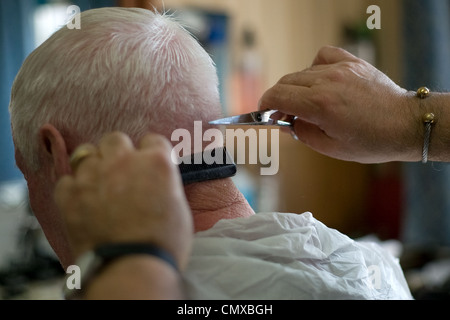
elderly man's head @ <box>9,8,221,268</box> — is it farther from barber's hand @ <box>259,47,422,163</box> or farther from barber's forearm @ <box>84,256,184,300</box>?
barber's forearm @ <box>84,256,184,300</box>

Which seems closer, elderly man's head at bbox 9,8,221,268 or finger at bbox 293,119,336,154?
elderly man's head at bbox 9,8,221,268

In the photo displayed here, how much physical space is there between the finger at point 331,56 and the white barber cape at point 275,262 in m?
0.33

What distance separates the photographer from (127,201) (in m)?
0.61

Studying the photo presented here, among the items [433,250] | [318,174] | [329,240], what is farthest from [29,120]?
[433,250]

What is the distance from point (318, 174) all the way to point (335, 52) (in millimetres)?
302

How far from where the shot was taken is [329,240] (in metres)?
0.88

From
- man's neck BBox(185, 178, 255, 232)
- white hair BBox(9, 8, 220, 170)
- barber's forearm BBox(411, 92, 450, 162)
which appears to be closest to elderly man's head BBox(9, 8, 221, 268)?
white hair BBox(9, 8, 220, 170)

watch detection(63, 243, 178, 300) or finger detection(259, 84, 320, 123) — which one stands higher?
finger detection(259, 84, 320, 123)

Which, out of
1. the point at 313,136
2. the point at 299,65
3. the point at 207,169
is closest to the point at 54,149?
the point at 207,169

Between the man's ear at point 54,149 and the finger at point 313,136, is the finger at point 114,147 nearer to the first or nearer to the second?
the man's ear at point 54,149

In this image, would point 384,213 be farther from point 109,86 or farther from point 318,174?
point 109,86

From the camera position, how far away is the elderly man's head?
→ 838mm

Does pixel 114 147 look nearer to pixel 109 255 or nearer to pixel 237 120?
pixel 109 255

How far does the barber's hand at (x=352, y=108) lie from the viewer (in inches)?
37.8
